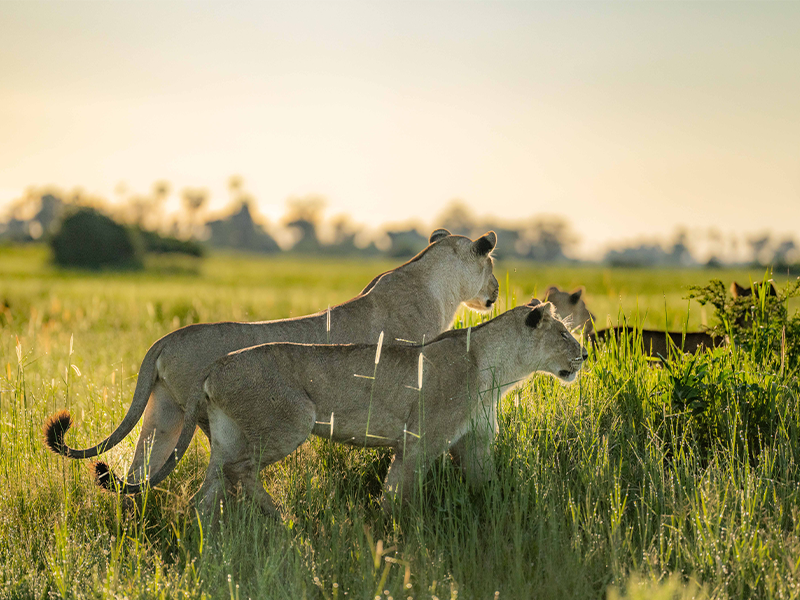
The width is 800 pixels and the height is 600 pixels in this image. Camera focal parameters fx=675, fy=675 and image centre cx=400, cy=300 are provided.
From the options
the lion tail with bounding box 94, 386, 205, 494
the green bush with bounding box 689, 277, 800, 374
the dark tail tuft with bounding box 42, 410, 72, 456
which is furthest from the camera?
the green bush with bounding box 689, 277, 800, 374

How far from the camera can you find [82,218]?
201 feet

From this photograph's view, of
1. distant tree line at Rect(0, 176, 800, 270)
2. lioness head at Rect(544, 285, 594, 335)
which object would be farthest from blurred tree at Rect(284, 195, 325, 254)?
lioness head at Rect(544, 285, 594, 335)

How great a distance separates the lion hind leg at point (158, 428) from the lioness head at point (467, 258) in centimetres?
270

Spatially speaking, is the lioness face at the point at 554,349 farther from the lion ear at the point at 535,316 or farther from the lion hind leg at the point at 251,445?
the lion hind leg at the point at 251,445

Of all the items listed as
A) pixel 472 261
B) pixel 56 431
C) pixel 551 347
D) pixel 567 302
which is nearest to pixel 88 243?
pixel 567 302

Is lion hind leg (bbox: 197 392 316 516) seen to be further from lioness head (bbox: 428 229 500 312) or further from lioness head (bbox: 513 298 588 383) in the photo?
lioness head (bbox: 428 229 500 312)

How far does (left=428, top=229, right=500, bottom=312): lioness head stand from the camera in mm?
6555

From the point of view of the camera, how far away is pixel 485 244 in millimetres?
6570

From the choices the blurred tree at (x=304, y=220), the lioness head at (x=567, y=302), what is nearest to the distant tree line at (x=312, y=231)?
the blurred tree at (x=304, y=220)

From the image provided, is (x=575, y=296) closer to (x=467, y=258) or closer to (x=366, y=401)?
(x=467, y=258)

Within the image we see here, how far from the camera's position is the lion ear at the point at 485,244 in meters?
6.54

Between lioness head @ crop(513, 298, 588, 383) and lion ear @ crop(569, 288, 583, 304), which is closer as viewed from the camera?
lioness head @ crop(513, 298, 588, 383)

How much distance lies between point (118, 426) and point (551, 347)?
3.30 metres

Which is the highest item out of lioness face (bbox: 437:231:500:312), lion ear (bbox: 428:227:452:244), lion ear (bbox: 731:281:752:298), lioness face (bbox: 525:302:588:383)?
lion ear (bbox: 428:227:452:244)
